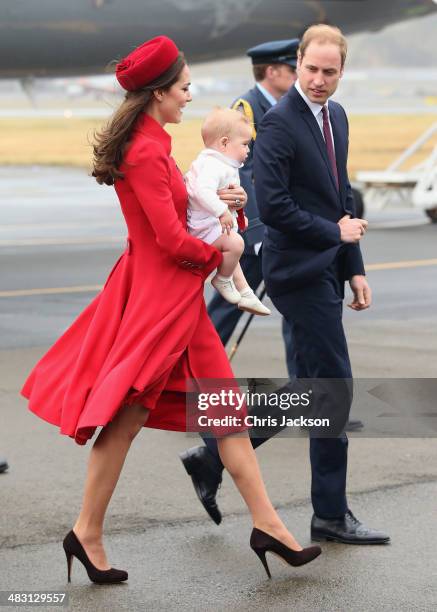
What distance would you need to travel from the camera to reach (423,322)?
909 cm

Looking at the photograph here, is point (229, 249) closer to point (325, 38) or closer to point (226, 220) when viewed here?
point (226, 220)

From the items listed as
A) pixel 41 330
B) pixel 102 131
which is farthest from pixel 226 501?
pixel 41 330

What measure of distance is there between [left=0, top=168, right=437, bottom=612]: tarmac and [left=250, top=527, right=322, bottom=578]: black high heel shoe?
0.29 ft

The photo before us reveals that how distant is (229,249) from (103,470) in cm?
85

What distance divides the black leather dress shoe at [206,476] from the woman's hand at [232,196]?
3.61 ft

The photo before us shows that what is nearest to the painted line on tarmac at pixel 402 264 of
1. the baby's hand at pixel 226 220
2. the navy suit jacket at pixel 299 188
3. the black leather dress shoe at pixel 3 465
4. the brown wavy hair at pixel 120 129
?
the black leather dress shoe at pixel 3 465

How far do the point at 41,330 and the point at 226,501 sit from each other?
4.11m

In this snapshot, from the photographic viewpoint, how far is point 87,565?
159 inches

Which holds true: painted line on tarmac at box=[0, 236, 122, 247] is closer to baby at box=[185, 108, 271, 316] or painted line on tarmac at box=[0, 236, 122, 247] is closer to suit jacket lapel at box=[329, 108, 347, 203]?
suit jacket lapel at box=[329, 108, 347, 203]

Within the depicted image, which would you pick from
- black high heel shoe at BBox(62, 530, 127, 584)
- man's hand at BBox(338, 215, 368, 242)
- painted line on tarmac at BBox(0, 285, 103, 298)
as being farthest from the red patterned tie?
painted line on tarmac at BBox(0, 285, 103, 298)

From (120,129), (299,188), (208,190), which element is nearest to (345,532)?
(299,188)

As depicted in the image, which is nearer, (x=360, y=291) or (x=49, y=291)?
(x=360, y=291)

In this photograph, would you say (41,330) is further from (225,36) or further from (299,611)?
(225,36)

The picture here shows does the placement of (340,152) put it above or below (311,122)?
below
